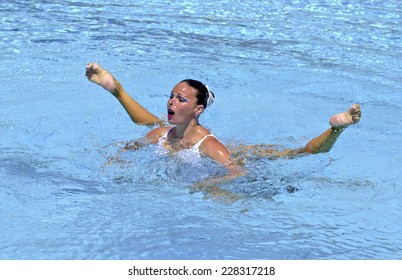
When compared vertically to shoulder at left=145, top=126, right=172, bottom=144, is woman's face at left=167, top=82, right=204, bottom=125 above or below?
above

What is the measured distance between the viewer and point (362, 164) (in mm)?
6219

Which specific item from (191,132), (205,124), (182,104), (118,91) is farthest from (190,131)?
(205,124)

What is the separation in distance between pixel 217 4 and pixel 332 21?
1613 millimetres

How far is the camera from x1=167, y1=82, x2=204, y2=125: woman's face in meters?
5.55

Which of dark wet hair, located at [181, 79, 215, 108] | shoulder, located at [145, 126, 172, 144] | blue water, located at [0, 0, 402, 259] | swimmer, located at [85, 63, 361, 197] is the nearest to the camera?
blue water, located at [0, 0, 402, 259]

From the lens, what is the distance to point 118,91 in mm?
5852

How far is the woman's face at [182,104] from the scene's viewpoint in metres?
5.55

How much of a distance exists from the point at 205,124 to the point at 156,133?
128cm

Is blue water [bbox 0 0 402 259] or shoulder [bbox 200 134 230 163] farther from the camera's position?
shoulder [bbox 200 134 230 163]

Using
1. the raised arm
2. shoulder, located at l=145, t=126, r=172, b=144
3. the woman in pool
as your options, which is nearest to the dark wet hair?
the woman in pool

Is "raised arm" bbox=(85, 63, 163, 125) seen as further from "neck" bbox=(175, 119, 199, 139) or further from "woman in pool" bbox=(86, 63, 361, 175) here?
"neck" bbox=(175, 119, 199, 139)

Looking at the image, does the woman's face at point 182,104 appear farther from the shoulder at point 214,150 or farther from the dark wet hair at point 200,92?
the shoulder at point 214,150
